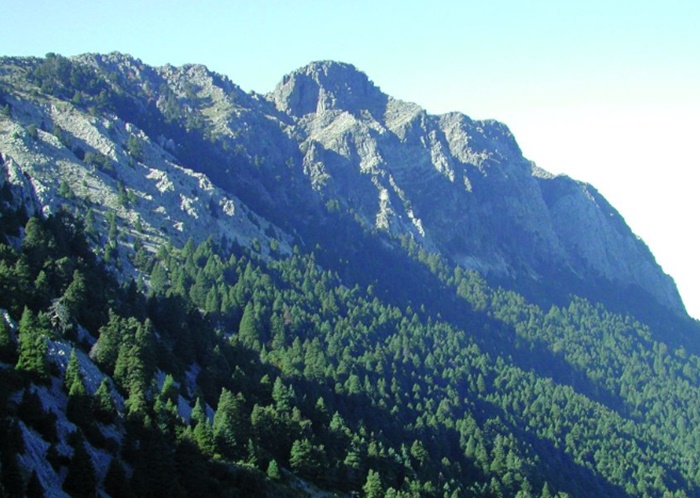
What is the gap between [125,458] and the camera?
54125 millimetres

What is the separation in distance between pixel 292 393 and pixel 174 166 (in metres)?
120

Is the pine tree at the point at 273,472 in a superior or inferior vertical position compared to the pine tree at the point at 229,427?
inferior

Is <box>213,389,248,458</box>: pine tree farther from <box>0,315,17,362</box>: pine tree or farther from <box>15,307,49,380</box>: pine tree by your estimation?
<box>0,315,17,362</box>: pine tree

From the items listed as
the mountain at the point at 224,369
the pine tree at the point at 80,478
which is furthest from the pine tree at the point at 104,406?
the pine tree at the point at 80,478

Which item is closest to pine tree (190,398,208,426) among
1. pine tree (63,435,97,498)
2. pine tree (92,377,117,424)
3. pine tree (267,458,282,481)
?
pine tree (267,458,282,481)

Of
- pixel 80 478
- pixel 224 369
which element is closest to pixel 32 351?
pixel 80 478

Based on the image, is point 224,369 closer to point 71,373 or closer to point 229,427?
point 229,427

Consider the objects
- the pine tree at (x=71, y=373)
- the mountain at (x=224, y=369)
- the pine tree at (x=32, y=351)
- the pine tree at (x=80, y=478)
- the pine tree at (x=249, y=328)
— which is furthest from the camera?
the pine tree at (x=249, y=328)

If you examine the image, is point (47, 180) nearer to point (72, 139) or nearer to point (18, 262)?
point (72, 139)

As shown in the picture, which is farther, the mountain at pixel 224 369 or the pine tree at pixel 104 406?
the mountain at pixel 224 369

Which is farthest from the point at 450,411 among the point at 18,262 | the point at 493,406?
the point at 18,262

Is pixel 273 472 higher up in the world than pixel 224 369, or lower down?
lower down

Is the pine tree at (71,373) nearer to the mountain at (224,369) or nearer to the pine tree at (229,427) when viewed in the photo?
the mountain at (224,369)

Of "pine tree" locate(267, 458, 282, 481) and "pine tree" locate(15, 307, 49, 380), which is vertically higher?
"pine tree" locate(15, 307, 49, 380)
